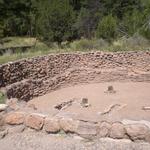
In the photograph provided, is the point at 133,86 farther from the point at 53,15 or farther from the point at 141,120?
the point at 53,15

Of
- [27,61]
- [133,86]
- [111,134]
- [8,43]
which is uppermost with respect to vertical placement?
[111,134]

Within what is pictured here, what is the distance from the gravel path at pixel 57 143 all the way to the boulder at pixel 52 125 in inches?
4.2

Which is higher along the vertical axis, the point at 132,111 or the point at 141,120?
the point at 141,120

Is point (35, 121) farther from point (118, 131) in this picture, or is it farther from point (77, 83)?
point (77, 83)

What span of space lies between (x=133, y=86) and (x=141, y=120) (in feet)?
33.0

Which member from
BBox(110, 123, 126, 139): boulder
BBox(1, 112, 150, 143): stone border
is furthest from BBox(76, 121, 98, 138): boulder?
BBox(110, 123, 126, 139): boulder

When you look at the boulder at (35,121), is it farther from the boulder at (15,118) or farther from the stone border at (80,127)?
the boulder at (15,118)

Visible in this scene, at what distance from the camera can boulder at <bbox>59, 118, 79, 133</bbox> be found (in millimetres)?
6020

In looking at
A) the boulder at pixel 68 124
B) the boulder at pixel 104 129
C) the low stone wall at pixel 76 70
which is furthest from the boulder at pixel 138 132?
the low stone wall at pixel 76 70

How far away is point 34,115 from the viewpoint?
20.8 ft

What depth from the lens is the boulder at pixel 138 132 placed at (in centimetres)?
565

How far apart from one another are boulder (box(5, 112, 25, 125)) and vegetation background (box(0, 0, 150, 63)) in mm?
8405

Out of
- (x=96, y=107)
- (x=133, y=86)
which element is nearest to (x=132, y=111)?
(x=96, y=107)

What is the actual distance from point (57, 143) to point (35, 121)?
0.62 meters
